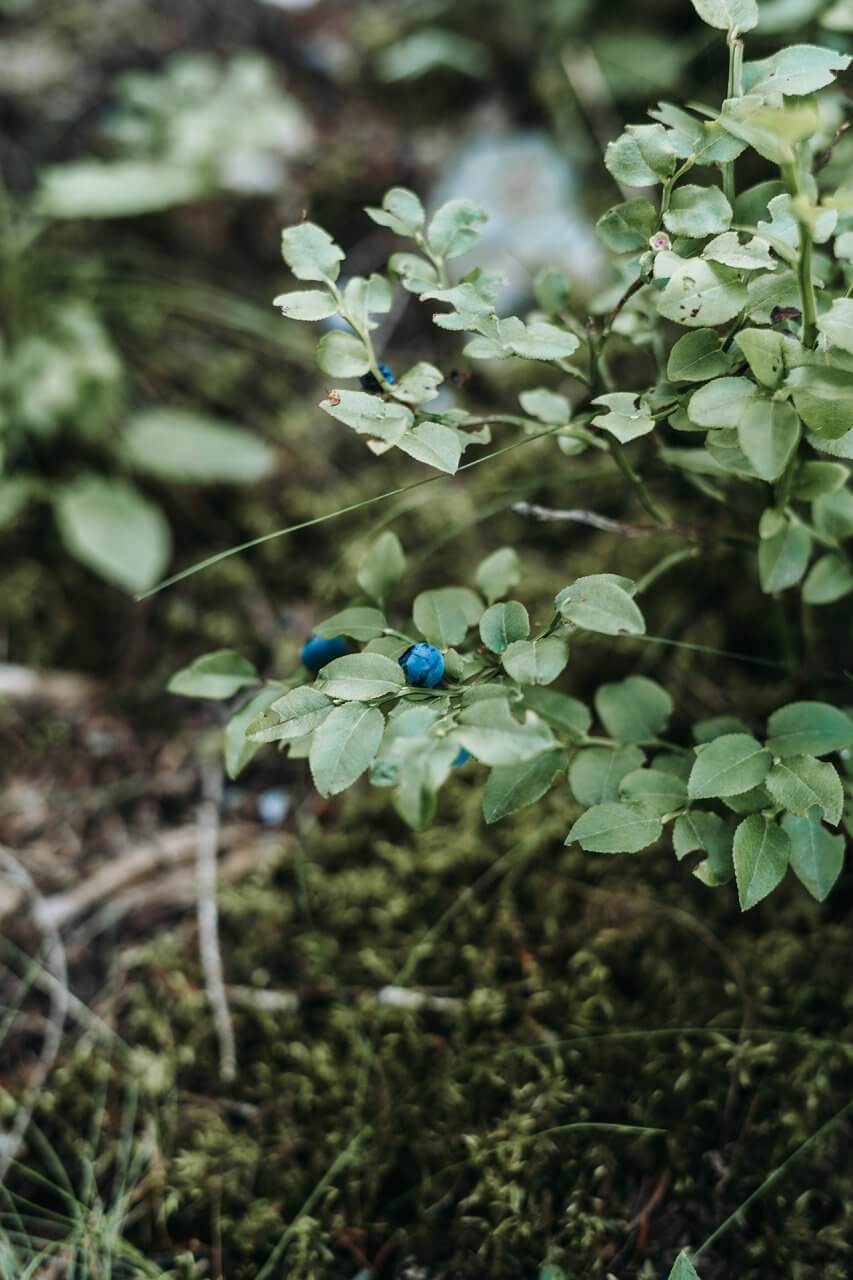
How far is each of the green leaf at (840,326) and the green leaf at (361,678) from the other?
0.50 m

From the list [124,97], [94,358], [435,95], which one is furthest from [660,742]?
[124,97]

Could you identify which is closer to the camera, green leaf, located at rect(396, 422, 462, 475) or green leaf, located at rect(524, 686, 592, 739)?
green leaf, located at rect(396, 422, 462, 475)

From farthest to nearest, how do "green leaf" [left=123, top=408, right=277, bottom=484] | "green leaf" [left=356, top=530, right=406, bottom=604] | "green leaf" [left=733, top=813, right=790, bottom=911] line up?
"green leaf" [left=123, top=408, right=277, bottom=484] < "green leaf" [left=356, top=530, right=406, bottom=604] < "green leaf" [left=733, top=813, right=790, bottom=911]

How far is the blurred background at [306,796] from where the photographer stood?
50.4 inches

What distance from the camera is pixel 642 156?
3.13 ft

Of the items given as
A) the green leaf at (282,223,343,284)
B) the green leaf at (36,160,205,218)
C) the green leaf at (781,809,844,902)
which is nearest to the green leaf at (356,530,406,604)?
the green leaf at (282,223,343,284)

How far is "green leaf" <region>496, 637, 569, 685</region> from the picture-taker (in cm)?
92

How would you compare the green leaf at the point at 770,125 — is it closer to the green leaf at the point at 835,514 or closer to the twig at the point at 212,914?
the green leaf at the point at 835,514

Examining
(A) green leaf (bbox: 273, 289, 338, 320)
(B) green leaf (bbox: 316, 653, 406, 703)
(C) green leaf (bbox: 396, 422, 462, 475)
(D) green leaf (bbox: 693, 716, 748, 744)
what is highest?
(A) green leaf (bbox: 273, 289, 338, 320)

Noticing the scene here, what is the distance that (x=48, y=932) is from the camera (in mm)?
1638

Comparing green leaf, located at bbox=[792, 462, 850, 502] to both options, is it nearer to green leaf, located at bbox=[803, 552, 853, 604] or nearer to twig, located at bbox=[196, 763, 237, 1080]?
green leaf, located at bbox=[803, 552, 853, 604]

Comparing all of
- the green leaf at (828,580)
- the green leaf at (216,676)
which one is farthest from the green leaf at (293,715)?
the green leaf at (828,580)

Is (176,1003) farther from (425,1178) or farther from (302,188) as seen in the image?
(302,188)

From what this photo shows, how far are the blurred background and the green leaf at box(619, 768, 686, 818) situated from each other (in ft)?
1.35
